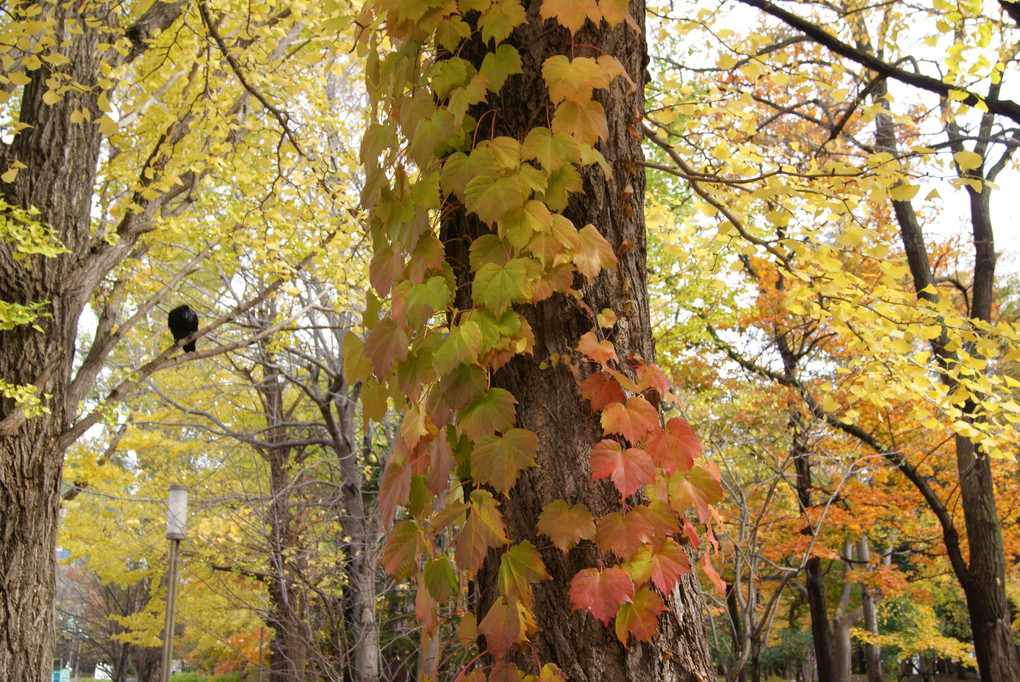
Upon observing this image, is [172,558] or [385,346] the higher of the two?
[385,346]

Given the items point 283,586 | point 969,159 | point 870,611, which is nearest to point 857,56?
point 969,159

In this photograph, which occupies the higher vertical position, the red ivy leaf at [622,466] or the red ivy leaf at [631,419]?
the red ivy leaf at [631,419]

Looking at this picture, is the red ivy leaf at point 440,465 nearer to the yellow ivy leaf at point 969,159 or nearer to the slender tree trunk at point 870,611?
the yellow ivy leaf at point 969,159

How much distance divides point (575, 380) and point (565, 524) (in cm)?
27

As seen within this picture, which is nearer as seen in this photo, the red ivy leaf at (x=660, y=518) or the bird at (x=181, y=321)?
the red ivy leaf at (x=660, y=518)

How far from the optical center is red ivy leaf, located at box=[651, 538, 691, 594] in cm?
112

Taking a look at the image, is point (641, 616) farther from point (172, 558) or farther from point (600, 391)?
point (172, 558)

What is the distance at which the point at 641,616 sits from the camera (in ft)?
3.67

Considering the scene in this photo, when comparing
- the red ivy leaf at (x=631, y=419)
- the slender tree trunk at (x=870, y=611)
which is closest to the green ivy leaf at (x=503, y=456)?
the red ivy leaf at (x=631, y=419)

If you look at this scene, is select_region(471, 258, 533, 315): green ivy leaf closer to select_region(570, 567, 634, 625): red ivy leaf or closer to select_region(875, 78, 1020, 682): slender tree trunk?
select_region(570, 567, 634, 625): red ivy leaf

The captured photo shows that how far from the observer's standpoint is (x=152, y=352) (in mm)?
11094

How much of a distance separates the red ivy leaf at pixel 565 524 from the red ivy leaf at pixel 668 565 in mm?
116

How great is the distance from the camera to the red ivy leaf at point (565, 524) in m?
1.14

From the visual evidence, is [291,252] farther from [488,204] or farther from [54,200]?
[488,204]
